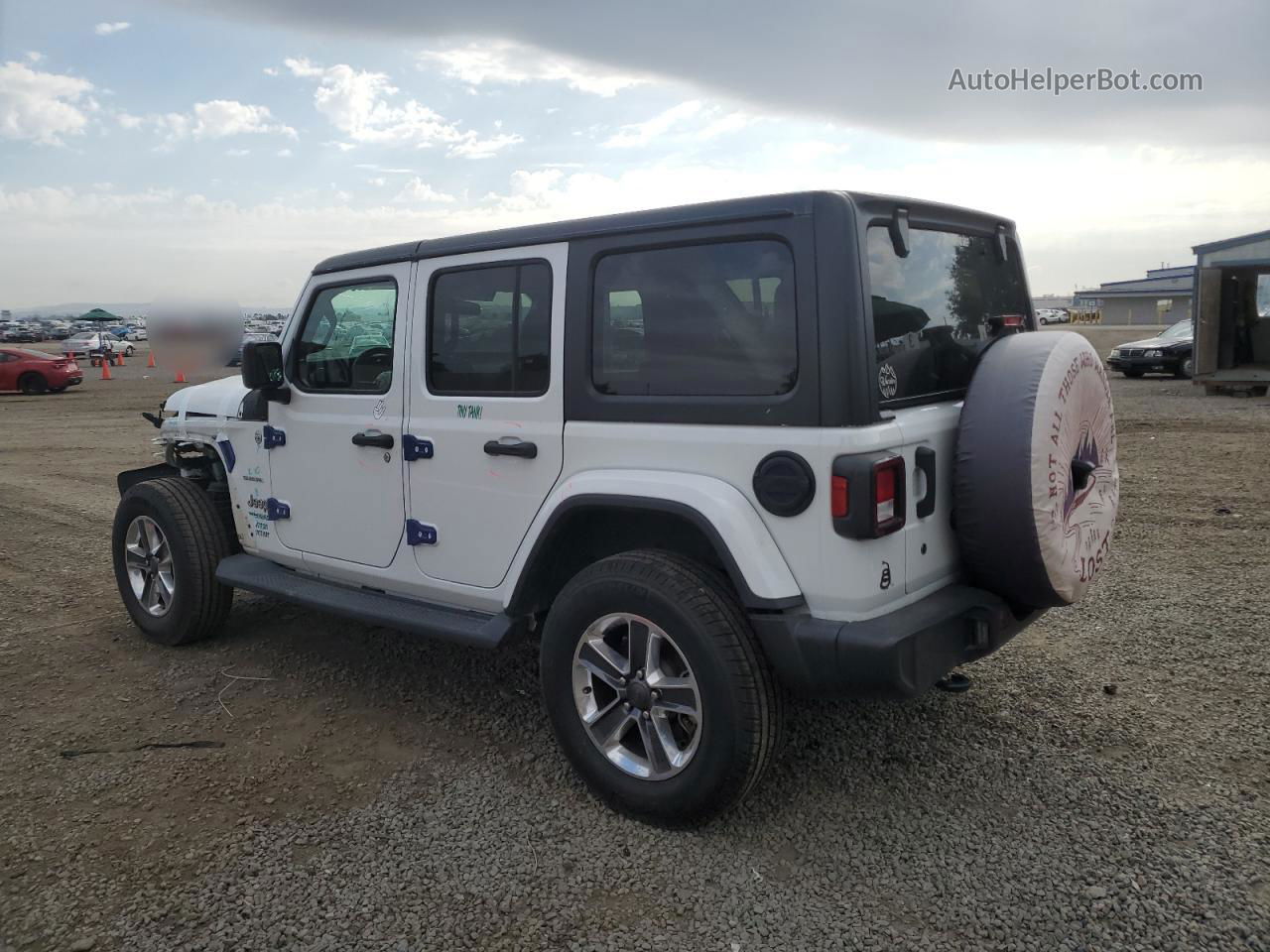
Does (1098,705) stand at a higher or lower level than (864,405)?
lower

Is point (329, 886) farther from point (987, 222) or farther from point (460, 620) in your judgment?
point (987, 222)

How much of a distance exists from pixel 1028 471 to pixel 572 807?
6.18 ft

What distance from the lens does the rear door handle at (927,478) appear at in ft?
9.82

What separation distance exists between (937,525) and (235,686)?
3.27 metres

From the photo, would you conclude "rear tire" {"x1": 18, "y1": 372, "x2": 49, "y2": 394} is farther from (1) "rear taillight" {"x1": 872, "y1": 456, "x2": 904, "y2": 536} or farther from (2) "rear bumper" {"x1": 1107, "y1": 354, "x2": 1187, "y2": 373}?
(1) "rear taillight" {"x1": 872, "y1": 456, "x2": 904, "y2": 536}

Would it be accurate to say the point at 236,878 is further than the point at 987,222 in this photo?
No

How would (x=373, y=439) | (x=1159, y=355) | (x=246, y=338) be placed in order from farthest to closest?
(x=1159, y=355)
(x=246, y=338)
(x=373, y=439)

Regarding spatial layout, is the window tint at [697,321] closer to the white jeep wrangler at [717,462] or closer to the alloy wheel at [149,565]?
the white jeep wrangler at [717,462]

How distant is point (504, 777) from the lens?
3.54m

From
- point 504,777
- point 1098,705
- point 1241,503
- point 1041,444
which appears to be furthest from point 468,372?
point 1241,503

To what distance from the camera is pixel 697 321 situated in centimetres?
315

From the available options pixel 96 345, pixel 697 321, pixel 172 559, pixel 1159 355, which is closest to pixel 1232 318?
pixel 1159 355

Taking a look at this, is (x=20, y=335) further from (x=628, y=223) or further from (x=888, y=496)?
(x=888, y=496)

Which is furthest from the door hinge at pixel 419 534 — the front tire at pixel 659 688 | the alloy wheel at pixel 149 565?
the alloy wheel at pixel 149 565
